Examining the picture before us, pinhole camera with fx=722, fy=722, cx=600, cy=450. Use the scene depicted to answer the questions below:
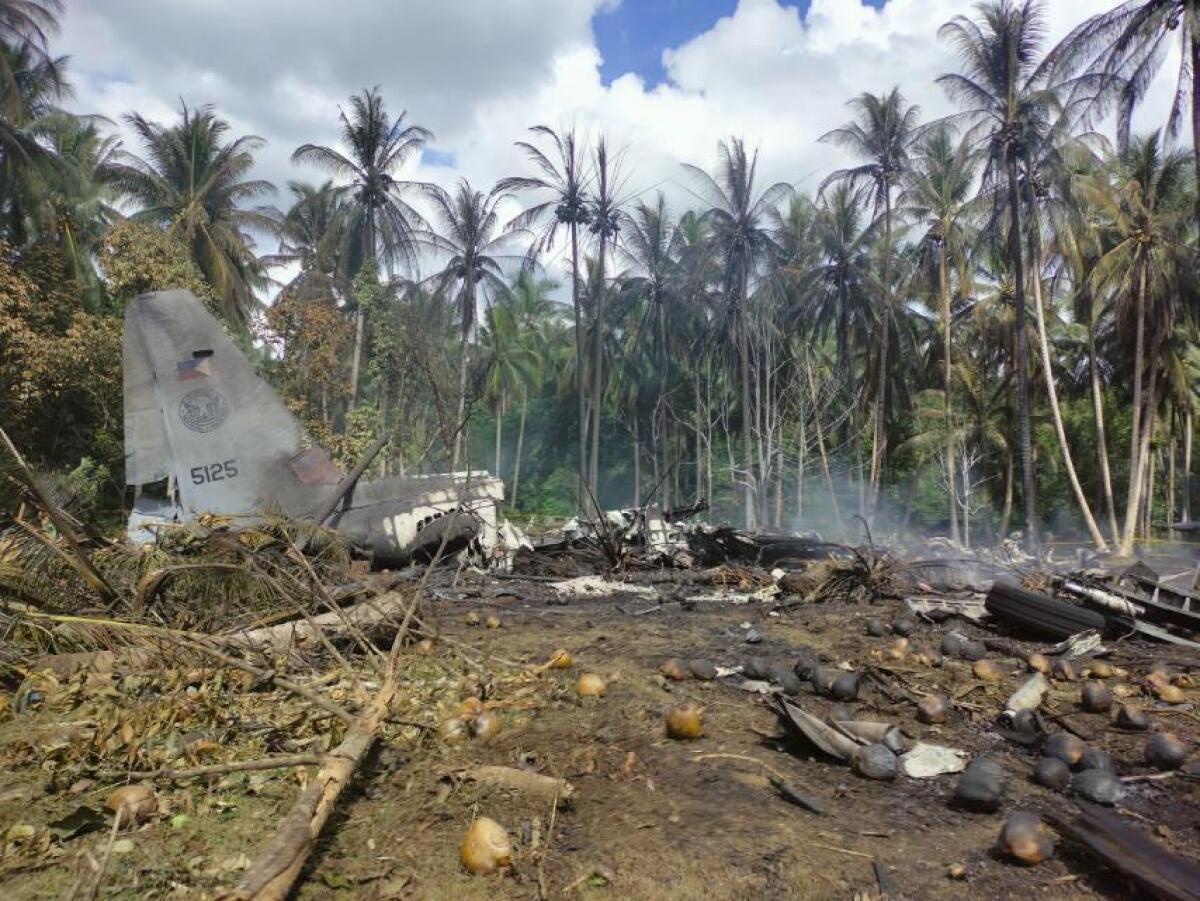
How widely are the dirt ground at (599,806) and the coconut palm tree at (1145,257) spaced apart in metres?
21.8

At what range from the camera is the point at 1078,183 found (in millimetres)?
22062

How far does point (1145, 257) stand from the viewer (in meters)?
22.2

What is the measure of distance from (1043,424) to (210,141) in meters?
38.1

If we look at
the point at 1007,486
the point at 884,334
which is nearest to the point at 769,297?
the point at 884,334

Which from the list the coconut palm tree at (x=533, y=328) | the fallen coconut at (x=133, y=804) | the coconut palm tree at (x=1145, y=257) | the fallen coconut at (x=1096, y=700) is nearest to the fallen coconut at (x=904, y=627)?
the fallen coconut at (x=1096, y=700)

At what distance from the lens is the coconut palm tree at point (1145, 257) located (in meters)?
22.3

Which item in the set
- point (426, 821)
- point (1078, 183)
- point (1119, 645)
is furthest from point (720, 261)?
point (426, 821)

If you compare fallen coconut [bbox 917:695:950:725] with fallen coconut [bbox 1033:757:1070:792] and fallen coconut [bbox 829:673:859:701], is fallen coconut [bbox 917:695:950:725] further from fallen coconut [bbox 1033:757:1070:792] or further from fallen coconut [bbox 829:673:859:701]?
fallen coconut [bbox 1033:757:1070:792]

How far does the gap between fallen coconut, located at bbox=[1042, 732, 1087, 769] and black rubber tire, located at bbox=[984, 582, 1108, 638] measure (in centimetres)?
326

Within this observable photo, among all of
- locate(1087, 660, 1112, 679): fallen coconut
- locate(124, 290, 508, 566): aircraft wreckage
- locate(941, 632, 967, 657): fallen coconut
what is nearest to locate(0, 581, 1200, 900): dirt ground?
locate(1087, 660, 1112, 679): fallen coconut

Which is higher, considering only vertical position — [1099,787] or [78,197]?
[78,197]

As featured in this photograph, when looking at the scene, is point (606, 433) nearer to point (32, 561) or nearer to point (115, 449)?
point (115, 449)

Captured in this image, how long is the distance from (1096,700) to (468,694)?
14.0 ft

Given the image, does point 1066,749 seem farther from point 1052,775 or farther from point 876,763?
point 876,763
